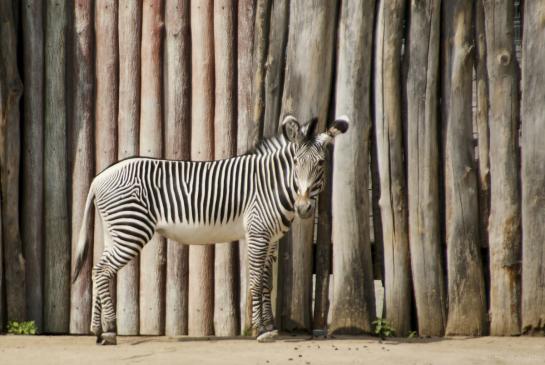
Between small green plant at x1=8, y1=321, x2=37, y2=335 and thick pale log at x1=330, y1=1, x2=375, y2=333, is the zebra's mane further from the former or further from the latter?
small green plant at x1=8, y1=321, x2=37, y2=335

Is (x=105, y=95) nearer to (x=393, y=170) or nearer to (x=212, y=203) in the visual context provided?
(x=212, y=203)

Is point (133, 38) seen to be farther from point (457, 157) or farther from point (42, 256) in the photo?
point (457, 157)

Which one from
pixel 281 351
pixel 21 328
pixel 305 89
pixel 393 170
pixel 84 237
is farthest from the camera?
pixel 21 328

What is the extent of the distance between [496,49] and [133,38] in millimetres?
3339

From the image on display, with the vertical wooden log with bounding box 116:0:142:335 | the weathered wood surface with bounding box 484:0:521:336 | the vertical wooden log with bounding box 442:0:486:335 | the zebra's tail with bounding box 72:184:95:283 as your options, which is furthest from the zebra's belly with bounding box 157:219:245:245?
the weathered wood surface with bounding box 484:0:521:336

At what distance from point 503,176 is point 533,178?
25 cm

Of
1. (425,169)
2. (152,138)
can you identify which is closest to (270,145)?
(152,138)

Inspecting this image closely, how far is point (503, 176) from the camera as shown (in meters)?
8.80

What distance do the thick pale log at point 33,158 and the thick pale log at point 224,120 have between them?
5.59 ft

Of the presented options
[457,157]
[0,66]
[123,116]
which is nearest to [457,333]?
[457,157]

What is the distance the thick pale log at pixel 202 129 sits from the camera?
9344 mm

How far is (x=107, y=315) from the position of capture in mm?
8594

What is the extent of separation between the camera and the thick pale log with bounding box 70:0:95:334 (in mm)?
9648

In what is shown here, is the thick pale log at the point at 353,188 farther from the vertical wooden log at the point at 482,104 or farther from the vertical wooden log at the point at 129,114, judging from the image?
the vertical wooden log at the point at 129,114
